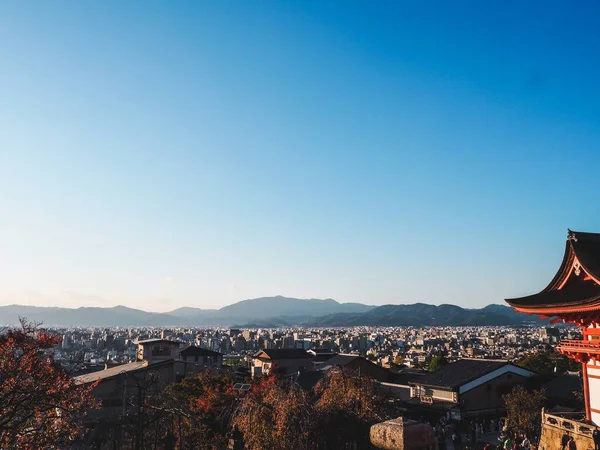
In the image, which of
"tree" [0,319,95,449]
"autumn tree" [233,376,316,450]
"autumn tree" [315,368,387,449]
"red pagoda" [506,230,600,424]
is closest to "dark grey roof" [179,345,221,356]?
"autumn tree" [315,368,387,449]

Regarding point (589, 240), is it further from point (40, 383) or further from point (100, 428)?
point (100, 428)

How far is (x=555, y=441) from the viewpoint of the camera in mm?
15859

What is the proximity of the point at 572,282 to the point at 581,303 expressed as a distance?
10.8 ft

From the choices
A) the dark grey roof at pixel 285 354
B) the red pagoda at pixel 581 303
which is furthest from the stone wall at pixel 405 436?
the dark grey roof at pixel 285 354

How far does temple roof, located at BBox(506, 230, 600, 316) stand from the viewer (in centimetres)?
1650

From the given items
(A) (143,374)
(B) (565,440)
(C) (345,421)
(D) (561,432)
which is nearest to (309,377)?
(A) (143,374)

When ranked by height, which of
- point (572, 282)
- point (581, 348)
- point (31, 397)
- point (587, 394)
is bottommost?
point (587, 394)

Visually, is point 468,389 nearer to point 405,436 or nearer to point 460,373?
point 460,373

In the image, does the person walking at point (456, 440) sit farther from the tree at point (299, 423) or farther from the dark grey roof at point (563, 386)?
the tree at point (299, 423)

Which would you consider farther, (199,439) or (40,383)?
(199,439)

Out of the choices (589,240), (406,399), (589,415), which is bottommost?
(406,399)

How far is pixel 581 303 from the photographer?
15.4 m

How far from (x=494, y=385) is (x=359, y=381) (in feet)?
63.6

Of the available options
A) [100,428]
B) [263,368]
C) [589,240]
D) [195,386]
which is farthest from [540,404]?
[263,368]
